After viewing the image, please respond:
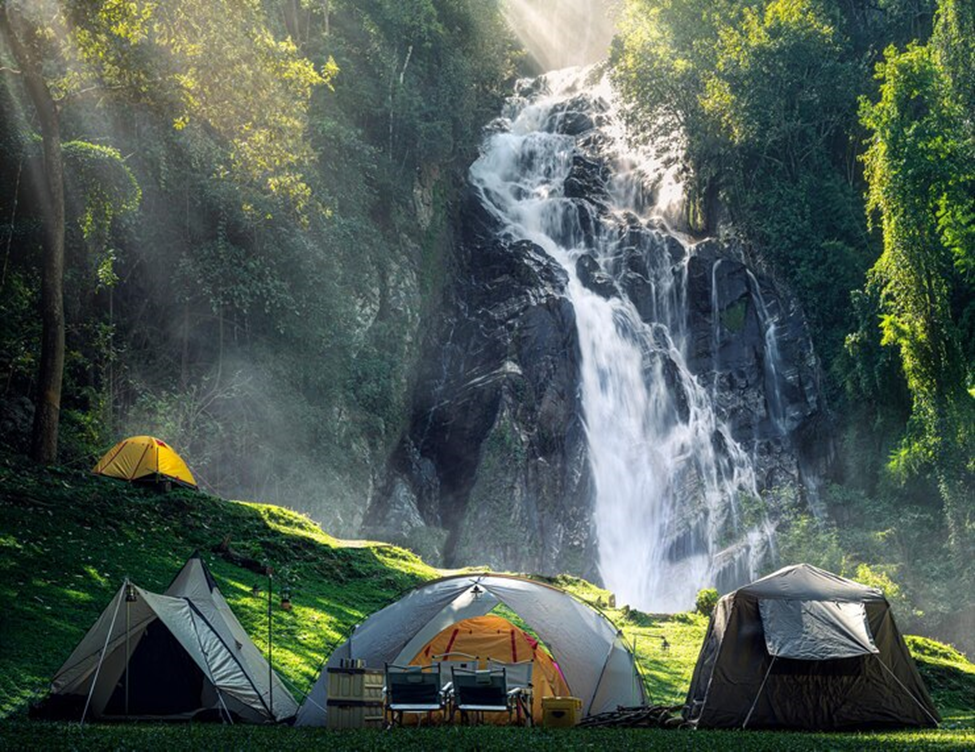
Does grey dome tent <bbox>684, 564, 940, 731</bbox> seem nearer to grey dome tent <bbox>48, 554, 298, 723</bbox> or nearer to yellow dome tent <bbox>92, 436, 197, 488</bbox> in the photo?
grey dome tent <bbox>48, 554, 298, 723</bbox>

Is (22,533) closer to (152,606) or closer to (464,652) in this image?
(152,606)

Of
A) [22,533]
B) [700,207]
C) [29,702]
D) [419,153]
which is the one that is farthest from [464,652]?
[700,207]

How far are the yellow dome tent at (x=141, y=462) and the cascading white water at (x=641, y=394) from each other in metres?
16.4

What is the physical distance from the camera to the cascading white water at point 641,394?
3734 centimetres

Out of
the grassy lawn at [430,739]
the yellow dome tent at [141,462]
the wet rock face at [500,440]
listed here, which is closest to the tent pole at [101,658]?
the grassy lawn at [430,739]

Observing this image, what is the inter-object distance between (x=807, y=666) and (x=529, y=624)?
371cm

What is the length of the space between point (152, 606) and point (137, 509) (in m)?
9.55

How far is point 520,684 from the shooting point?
13961mm

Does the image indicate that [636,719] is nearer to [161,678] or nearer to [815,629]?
[815,629]

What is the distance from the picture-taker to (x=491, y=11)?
49531 millimetres

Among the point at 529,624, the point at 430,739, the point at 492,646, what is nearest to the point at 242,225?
the point at 492,646

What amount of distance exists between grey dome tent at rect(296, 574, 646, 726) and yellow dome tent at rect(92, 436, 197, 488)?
11.6 m

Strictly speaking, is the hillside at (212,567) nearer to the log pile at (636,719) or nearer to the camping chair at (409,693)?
the camping chair at (409,693)

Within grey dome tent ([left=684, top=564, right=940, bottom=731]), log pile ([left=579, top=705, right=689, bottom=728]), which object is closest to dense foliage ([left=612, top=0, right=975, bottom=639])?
grey dome tent ([left=684, top=564, right=940, bottom=731])
